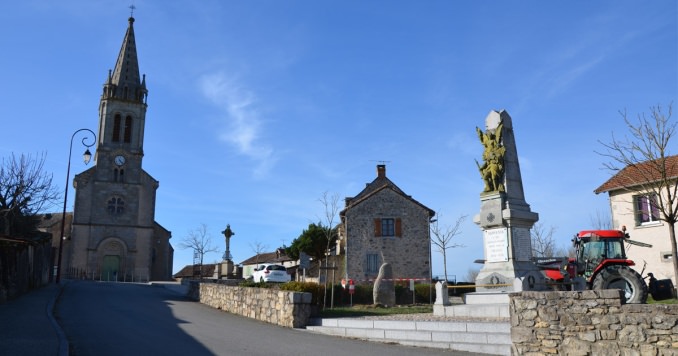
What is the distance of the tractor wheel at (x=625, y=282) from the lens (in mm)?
10555

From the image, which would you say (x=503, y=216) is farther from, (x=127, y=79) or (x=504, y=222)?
(x=127, y=79)

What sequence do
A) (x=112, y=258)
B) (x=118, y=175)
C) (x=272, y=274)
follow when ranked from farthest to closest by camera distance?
1. (x=118, y=175)
2. (x=112, y=258)
3. (x=272, y=274)

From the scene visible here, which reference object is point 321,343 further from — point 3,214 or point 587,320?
point 3,214

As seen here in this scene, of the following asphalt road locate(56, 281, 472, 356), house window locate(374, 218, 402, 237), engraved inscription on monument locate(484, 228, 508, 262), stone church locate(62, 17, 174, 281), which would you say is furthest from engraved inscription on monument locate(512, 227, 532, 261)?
stone church locate(62, 17, 174, 281)

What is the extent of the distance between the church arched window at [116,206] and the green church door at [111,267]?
13.3 feet

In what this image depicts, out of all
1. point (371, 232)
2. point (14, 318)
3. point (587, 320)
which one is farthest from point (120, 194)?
point (587, 320)

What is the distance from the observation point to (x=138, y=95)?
51875mm

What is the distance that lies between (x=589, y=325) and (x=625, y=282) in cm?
372

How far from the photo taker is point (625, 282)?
11.3 m

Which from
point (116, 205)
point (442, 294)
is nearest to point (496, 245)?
point (442, 294)

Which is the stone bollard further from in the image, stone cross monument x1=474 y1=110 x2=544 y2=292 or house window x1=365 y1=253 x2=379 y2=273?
house window x1=365 y1=253 x2=379 y2=273

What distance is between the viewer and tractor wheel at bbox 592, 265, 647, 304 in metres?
10.6

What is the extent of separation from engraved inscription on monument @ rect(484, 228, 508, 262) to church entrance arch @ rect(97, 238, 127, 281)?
1556 inches

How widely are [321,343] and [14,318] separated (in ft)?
24.7
